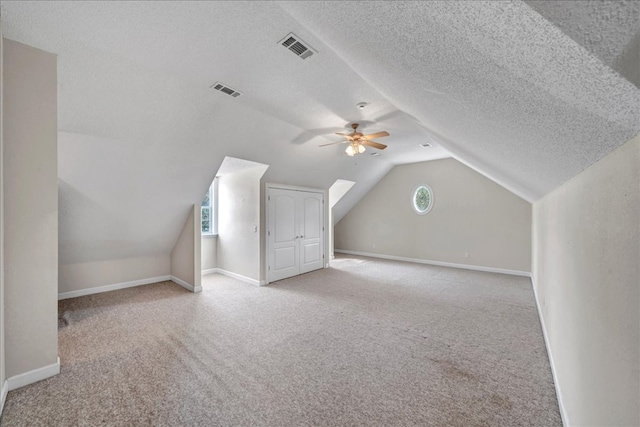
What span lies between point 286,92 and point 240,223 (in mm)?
3284

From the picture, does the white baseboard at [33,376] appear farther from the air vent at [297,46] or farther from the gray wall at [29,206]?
the air vent at [297,46]

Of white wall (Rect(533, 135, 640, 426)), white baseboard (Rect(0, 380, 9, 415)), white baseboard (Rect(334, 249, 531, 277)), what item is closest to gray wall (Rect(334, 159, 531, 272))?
white baseboard (Rect(334, 249, 531, 277))

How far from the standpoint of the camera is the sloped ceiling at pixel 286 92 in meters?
0.66

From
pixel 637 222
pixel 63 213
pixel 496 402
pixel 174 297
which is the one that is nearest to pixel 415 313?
pixel 496 402

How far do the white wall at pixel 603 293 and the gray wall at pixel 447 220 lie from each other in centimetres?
476

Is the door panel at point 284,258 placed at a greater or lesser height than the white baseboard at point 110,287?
greater

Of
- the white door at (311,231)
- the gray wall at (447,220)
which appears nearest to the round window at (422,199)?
the gray wall at (447,220)

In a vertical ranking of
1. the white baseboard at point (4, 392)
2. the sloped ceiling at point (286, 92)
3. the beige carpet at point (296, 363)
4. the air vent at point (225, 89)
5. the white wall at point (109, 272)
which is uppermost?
the air vent at point (225, 89)

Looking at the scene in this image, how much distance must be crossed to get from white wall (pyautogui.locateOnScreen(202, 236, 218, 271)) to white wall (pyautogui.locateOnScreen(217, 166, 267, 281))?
113mm

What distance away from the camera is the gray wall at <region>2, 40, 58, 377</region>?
83.6 inches

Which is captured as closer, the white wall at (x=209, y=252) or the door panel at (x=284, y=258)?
the door panel at (x=284, y=258)

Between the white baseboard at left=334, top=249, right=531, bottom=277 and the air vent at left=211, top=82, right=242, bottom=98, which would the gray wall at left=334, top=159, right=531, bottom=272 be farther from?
the air vent at left=211, top=82, right=242, bottom=98

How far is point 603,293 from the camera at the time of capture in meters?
1.10

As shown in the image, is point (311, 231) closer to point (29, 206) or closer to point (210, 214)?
point (210, 214)
